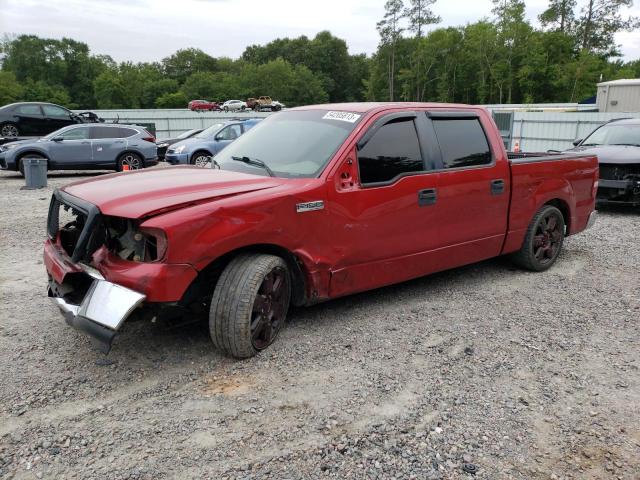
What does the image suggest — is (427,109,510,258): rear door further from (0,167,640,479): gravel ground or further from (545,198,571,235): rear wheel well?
(545,198,571,235): rear wheel well

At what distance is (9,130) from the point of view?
18188mm

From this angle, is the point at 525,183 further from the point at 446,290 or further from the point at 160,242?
the point at 160,242

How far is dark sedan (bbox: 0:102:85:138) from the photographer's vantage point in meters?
18.1

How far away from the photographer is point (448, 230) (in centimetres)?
483

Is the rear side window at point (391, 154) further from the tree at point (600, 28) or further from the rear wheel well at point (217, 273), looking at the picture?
the tree at point (600, 28)

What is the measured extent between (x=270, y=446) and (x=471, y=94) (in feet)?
252

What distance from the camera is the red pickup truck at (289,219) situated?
334 cm

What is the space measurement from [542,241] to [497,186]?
116cm

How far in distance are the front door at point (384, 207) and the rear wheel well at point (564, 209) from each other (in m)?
2.10

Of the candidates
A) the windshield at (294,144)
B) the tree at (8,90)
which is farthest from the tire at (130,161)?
the tree at (8,90)

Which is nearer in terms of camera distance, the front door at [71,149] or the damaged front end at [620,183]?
the damaged front end at [620,183]

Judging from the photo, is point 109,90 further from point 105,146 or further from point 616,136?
point 616,136

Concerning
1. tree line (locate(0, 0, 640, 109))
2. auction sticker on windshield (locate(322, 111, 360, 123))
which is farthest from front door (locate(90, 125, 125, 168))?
tree line (locate(0, 0, 640, 109))

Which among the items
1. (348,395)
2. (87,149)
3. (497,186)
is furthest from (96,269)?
(87,149)
